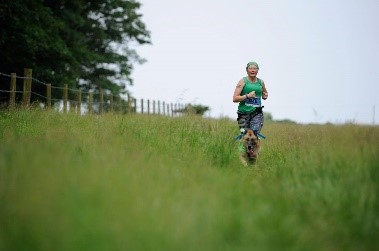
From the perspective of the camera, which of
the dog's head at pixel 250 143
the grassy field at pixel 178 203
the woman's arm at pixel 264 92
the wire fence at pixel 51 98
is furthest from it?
the wire fence at pixel 51 98

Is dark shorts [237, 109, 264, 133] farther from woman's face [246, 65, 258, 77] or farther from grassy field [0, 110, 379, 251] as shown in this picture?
grassy field [0, 110, 379, 251]

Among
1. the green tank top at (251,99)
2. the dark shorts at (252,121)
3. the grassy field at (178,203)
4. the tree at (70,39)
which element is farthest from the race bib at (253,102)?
the tree at (70,39)

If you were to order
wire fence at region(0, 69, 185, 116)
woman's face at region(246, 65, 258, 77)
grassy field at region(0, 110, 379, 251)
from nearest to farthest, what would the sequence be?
grassy field at region(0, 110, 379, 251), woman's face at region(246, 65, 258, 77), wire fence at region(0, 69, 185, 116)

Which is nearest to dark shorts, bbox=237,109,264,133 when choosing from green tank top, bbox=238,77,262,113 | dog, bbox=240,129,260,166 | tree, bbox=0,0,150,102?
green tank top, bbox=238,77,262,113

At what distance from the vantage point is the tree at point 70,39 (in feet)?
53.4

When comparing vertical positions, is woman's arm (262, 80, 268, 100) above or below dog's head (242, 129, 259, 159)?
above

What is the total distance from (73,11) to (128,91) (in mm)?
9710

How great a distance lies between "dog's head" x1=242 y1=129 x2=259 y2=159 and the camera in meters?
6.15

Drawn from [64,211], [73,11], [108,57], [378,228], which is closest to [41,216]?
[64,211]

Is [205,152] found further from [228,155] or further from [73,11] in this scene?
[73,11]

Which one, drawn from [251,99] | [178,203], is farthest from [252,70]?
[178,203]

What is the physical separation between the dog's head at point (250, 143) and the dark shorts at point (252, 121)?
0.87 feet

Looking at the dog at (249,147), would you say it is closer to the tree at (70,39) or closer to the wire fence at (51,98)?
the wire fence at (51,98)

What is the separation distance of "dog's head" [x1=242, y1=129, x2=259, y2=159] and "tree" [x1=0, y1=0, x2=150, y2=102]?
1341cm
